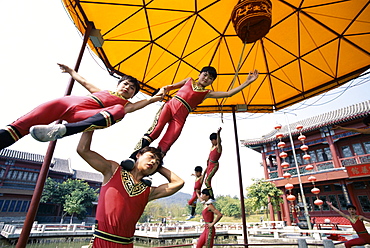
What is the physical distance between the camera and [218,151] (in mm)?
5770

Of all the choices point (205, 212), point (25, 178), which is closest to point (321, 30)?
point (205, 212)

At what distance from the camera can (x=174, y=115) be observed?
3.43 meters

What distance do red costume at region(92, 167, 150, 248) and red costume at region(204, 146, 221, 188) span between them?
432 centimetres

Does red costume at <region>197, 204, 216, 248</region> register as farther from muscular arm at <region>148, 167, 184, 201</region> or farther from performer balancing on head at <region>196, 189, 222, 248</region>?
muscular arm at <region>148, 167, 184, 201</region>

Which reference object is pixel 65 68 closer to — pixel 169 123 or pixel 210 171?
pixel 169 123

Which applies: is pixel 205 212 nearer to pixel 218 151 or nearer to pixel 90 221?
pixel 218 151

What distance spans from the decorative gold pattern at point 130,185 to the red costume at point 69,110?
0.72 m

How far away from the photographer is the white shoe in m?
1.69

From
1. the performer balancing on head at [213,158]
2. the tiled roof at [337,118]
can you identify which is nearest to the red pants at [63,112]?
the performer balancing on head at [213,158]

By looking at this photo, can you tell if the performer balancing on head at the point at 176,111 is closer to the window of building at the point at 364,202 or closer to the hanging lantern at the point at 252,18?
the hanging lantern at the point at 252,18

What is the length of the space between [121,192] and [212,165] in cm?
470

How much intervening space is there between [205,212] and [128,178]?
5020mm

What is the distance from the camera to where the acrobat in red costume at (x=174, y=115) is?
10.2 ft

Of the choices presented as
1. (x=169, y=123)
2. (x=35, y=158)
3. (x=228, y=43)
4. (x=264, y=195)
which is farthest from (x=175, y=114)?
(x=35, y=158)
